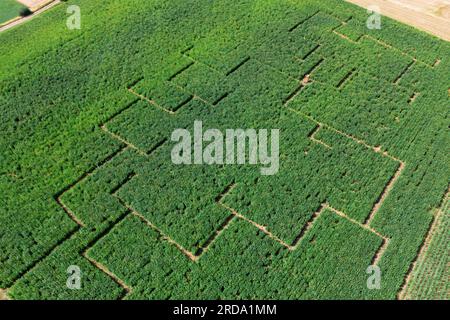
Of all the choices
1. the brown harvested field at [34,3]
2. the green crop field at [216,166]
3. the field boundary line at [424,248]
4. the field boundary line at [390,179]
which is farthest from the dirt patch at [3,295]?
the brown harvested field at [34,3]

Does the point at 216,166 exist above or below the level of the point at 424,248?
above

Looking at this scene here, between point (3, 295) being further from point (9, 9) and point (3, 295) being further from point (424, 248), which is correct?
point (9, 9)

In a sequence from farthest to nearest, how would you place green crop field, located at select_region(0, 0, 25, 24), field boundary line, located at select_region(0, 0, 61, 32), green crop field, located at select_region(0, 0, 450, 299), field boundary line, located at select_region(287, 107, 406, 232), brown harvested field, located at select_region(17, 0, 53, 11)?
1. brown harvested field, located at select_region(17, 0, 53, 11)
2. green crop field, located at select_region(0, 0, 25, 24)
3. field boundary line, located at select_region(0, 0, 61, 32)
4. field boundary line, located at select_region(287, 107, 406, 232)
5. green crop field, located at select_region(0, 0, 450, 299)

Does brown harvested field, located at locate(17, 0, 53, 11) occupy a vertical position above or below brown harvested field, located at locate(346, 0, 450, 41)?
above

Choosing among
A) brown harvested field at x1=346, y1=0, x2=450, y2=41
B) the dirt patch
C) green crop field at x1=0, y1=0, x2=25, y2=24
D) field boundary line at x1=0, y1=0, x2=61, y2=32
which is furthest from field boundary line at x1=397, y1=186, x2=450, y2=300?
green crop field at x1=0, y1=0, x2=25, y2=24

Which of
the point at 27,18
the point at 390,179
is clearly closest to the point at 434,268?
the point at 390,179

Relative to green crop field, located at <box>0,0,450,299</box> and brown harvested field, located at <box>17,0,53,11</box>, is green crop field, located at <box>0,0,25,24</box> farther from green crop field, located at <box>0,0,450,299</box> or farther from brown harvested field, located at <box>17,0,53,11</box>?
green crop field, located at <box>0,0,450,299</box>

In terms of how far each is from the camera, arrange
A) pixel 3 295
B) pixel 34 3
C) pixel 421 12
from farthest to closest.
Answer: pixel 421 12 < pixel 34 3 < pixel 3 295
